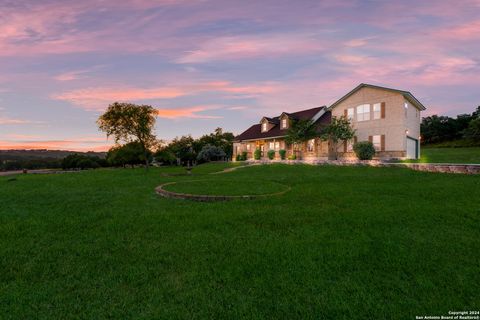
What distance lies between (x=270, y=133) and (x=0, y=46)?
29518mm

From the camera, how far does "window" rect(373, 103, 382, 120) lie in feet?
80.1

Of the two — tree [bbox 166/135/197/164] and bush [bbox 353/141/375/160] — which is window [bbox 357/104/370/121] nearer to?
bush [bbox 353/141/375/160]

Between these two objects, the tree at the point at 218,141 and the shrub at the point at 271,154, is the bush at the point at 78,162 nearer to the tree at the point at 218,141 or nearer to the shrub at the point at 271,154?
the tree at the point at 218,141

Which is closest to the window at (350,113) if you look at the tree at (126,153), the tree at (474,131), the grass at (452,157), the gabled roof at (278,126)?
the gabled roof at (278,126)

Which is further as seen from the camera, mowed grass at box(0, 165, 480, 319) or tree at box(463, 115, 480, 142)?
tree at box(463, 115, 480, 142)

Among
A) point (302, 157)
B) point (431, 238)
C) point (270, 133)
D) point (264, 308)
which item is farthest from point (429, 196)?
point (270, 133)

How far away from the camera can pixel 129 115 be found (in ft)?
89.5

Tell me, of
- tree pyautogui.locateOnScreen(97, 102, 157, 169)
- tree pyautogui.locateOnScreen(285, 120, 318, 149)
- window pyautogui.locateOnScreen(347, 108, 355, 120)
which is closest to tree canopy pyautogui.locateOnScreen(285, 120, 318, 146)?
tree pyautogui.locateOnScreen(285, 120, 318, 149)

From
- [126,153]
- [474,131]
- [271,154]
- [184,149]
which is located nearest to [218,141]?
[184,149]

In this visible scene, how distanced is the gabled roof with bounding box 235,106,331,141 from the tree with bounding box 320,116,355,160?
→ 143 inches

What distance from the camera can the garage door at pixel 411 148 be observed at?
24.5 meters

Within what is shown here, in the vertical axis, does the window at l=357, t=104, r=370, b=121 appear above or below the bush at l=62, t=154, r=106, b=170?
above

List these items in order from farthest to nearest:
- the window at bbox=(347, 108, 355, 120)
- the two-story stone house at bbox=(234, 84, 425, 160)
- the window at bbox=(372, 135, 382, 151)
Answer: the window at bbox=(347, 108, 355, 120)
the window at bbox=(372, 135, 382, 151)
the two-story stone house at bbox=(234, 84, 425, 160)

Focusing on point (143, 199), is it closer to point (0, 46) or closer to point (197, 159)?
point (0, 46)
